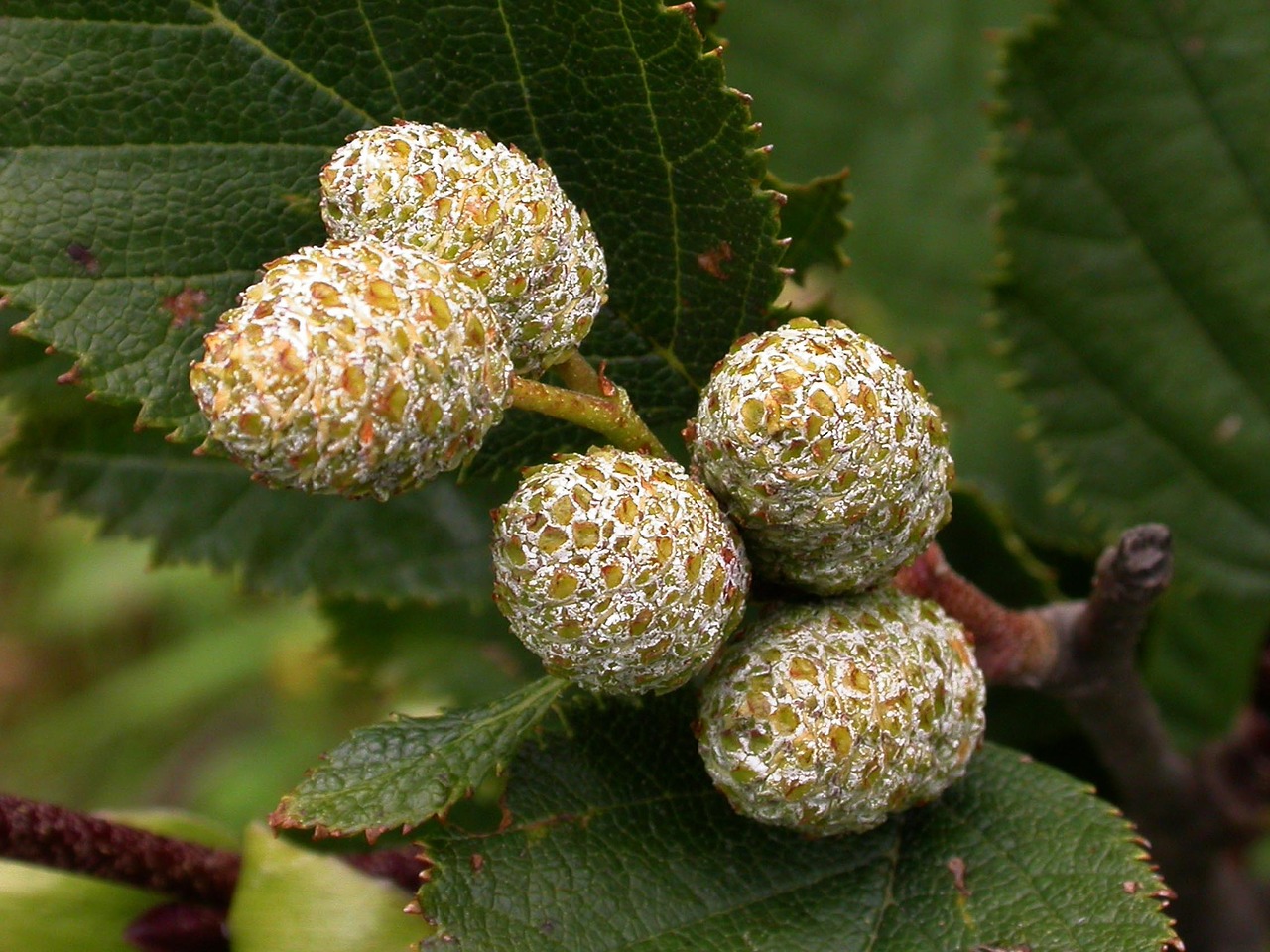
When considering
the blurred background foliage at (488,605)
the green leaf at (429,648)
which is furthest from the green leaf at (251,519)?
the green leaf at (429,648)

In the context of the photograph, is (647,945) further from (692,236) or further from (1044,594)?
(1044,594)

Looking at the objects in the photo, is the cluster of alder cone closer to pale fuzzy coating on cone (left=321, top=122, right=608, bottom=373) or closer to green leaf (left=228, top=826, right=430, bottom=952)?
pale fuzzy coating on cone (left=321, top=122, right=608, bottom=373)

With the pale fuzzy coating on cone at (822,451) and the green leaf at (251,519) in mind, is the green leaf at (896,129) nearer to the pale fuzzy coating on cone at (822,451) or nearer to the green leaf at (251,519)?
the green leaf at (251,519)

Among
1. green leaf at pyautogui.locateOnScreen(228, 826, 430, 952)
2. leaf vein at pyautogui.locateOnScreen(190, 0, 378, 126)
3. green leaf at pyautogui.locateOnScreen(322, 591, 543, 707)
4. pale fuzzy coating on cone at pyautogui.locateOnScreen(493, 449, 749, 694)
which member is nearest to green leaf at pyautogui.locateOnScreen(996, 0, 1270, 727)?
green leaf at pyautogui.locateOnScreen(322, 591, 543, 707)

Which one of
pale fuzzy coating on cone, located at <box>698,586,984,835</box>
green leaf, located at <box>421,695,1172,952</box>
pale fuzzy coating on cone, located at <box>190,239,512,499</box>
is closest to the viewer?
pale fuzzy coating on cone, located at <box>190,239,512,499</box>

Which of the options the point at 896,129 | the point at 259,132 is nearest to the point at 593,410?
the point at 259,132

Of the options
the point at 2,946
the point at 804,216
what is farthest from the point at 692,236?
the point at 2,946

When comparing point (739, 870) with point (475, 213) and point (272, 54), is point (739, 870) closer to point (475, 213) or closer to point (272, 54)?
point (475, 213)
